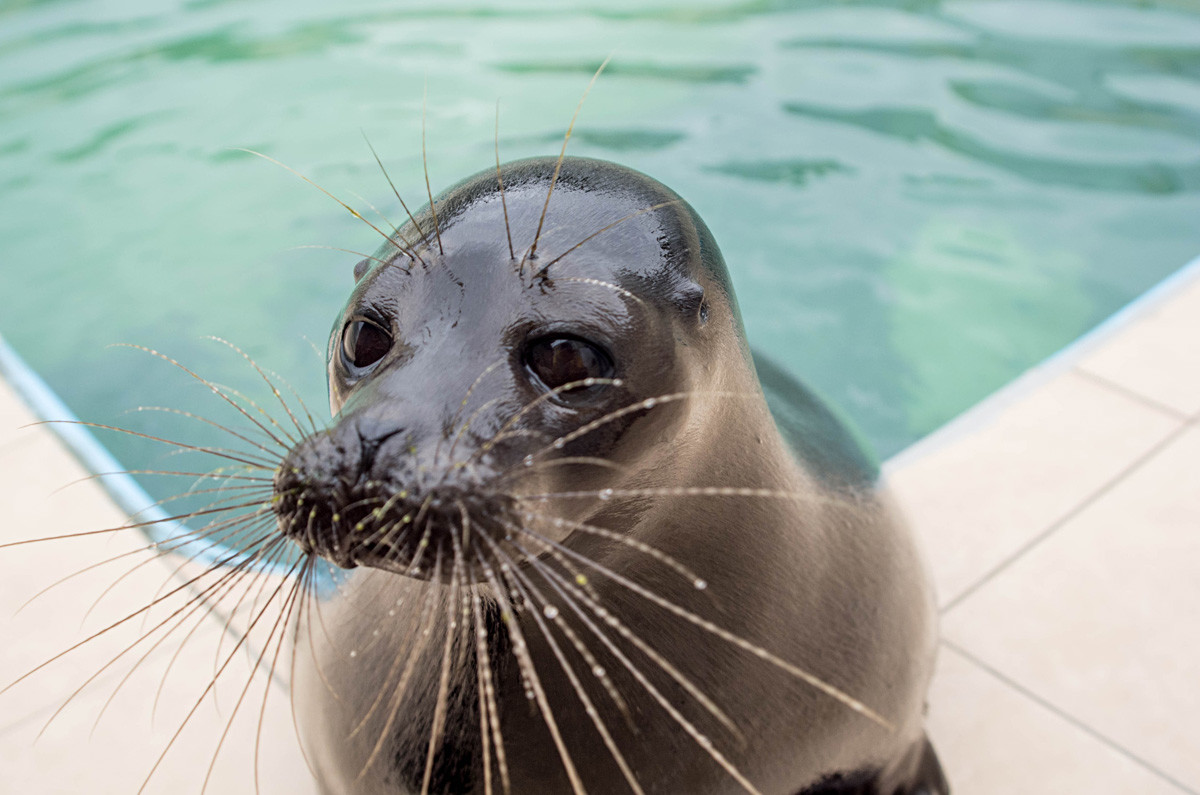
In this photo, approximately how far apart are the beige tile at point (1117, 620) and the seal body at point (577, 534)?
631mm

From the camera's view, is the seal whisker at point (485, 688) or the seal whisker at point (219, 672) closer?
the seal whisker at point (485, 688)

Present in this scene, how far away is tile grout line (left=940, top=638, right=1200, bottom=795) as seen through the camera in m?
1.98

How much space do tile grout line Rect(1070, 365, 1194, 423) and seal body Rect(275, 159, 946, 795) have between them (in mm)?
1605

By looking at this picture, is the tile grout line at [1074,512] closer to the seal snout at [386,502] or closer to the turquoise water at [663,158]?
the turquoise water at [663,158]

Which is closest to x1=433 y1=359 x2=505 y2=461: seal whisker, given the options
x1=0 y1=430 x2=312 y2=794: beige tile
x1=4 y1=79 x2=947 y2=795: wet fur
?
x1=4 y1=79 x2=947 y2=795: wet fur

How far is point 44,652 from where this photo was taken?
2293mm

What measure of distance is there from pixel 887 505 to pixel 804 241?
3.13 meters

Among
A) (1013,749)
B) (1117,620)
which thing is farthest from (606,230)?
(1117,620)

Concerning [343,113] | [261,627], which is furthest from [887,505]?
[343,113]

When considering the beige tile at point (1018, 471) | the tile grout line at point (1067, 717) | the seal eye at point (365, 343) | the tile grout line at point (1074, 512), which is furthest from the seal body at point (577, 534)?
the beige tile at point (1018, 471)

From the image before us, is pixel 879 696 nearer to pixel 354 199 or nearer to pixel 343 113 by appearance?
pixel 354 199

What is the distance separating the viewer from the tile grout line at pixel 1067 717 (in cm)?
198

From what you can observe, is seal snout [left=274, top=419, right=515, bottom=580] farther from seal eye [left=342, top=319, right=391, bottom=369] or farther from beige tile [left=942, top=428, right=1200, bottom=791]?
beige tile [left=942, top=428, right=1200, bottom=791]

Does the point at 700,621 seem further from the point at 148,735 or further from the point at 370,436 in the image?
the point at 148,735
